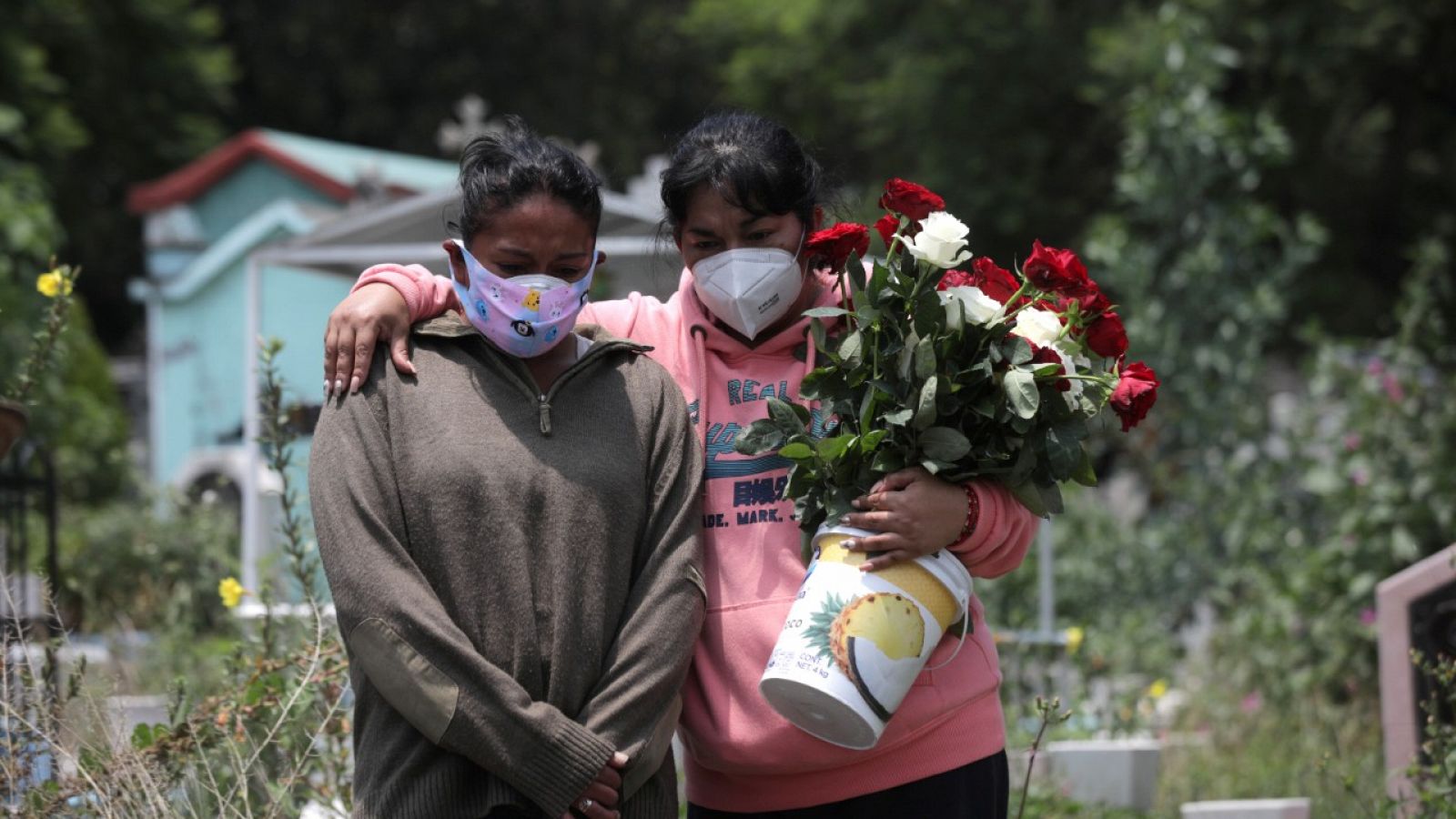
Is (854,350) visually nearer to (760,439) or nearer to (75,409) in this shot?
(760,439)

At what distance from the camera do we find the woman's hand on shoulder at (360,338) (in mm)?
2828

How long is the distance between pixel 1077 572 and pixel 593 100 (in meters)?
20.4

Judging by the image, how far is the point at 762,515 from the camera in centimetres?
302

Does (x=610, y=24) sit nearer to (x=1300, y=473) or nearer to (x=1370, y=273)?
(x=1370, y=273)

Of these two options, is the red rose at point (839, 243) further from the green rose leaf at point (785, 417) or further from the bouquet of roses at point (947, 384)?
the green rose leaf at point (785, 417)

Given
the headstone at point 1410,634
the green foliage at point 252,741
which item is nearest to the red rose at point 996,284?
the green foliage at point 252,741

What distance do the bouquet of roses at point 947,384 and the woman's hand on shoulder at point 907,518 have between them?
0.04 m

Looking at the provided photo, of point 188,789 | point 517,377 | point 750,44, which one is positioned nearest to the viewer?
point 517,377

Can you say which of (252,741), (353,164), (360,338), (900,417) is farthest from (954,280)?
(353,164)

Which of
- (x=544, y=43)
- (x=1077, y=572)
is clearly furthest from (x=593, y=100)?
(x=1077, y=572)

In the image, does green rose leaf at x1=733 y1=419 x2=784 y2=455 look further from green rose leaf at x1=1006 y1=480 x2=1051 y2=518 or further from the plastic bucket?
green rose leaf at x1=1006 y1=480 x2=1051 y2=518

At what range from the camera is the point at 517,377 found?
9.50ft

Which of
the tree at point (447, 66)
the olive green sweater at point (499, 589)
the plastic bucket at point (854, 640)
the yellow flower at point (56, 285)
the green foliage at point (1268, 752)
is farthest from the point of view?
the tree at point (447, 66)

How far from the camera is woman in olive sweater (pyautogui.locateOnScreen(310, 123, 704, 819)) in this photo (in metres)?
2.60
